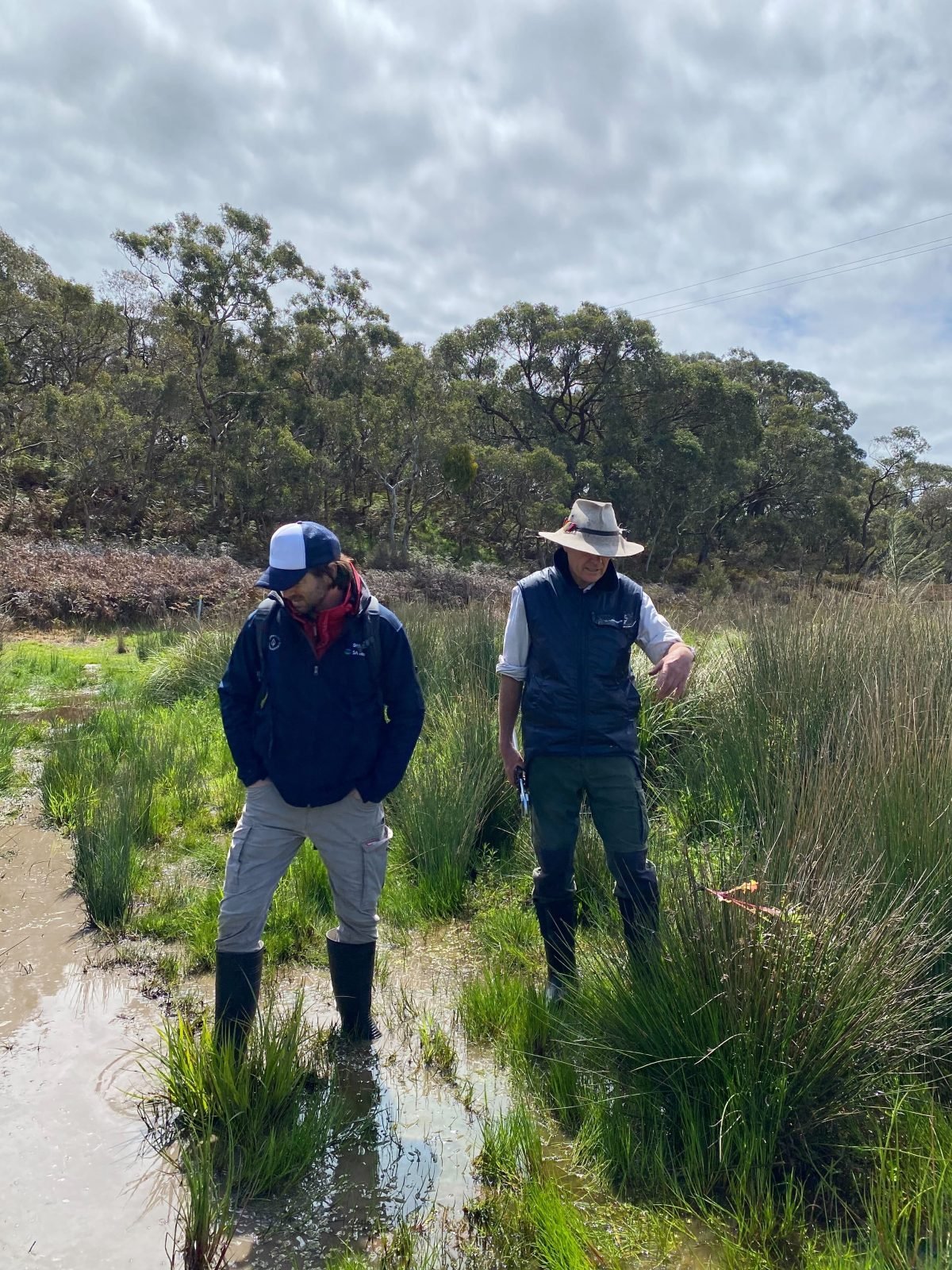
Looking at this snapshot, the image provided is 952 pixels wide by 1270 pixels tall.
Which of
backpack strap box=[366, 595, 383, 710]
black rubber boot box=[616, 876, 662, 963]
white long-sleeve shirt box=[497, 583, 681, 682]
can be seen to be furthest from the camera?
white long-sleeve shirt box=[497, 583, 681, 682]

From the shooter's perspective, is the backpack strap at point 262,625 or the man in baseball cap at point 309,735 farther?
the backpack strap at point 262,625

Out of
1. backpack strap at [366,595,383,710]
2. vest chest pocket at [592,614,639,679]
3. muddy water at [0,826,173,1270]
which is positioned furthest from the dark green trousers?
muddy water at [0,826,173,1270]

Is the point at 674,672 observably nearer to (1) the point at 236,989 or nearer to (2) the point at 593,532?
(2) the point at 593,532

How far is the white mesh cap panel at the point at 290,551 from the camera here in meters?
2.92

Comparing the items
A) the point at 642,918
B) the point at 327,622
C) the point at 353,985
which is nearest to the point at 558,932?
the point at 642,918

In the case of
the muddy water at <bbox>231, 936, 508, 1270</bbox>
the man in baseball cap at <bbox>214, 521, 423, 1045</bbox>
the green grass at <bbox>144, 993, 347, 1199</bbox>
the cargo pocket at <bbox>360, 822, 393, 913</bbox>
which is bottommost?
the muddy water at <bbox>231, 936, 508, 1270</bbox>

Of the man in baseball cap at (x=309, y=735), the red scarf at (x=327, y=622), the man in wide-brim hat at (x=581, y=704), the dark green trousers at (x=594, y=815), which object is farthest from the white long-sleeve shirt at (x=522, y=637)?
the red scarf at (x=327, y=622)

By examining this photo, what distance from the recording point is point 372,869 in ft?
10.6

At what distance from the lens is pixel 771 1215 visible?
2.36m

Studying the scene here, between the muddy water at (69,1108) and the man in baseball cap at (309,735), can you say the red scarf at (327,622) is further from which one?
the muddy water at (69,1108)

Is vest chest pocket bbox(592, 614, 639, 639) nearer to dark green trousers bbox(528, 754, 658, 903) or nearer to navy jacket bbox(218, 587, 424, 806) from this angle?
dark green trousers bbox(528, 754, 658, 903)

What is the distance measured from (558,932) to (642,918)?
0.47 m

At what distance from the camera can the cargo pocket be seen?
3.21 m

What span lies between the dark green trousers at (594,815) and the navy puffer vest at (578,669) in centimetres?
7
